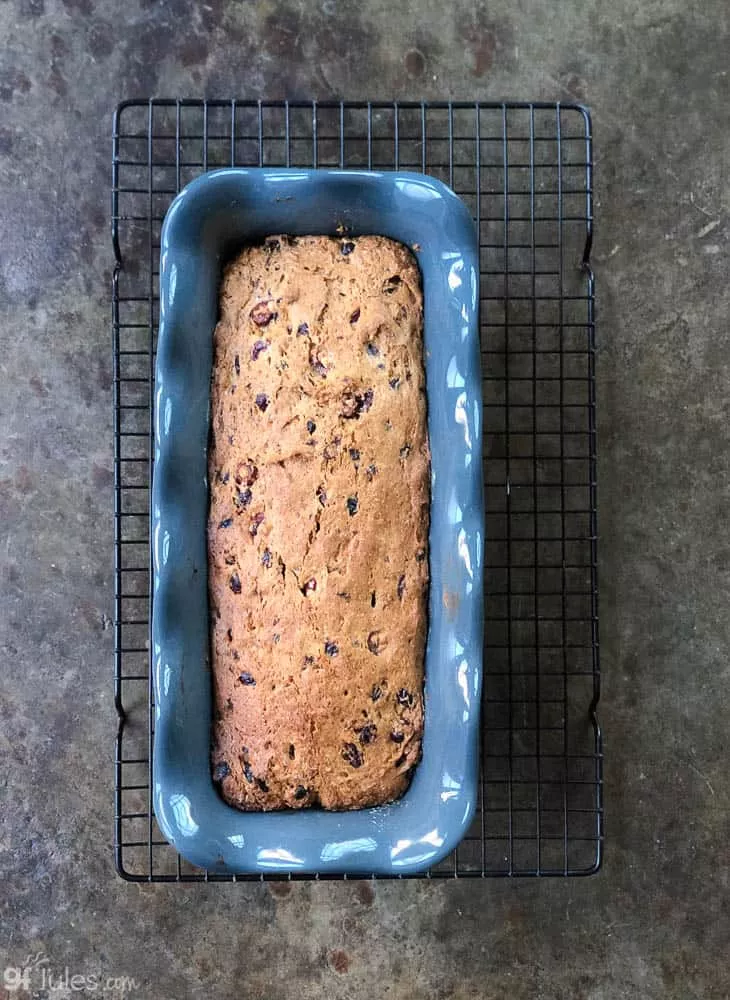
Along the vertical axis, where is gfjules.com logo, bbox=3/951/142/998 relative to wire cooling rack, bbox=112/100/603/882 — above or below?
below

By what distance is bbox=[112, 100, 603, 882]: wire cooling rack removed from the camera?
1974 mm

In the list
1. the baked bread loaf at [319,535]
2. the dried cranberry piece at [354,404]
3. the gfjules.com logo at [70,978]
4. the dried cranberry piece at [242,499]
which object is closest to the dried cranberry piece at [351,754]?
the baked bread loaf at [319,535]

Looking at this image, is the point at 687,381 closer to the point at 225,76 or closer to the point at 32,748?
the point at 225,76

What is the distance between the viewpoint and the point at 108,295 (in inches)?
79.0

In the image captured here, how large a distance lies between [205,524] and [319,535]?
0.76ft

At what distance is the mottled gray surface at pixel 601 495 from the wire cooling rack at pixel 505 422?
69 mm

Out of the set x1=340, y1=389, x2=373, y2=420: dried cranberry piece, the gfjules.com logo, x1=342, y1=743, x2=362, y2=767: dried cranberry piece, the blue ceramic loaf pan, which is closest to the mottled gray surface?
the gfjules.com logo

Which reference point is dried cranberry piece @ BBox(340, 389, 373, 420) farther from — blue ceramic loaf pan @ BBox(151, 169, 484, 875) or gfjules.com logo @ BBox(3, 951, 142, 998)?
gfjules.com logo @ BBox(3, 951, 142, 998)

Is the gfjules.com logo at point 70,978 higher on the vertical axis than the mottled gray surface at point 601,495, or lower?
lower

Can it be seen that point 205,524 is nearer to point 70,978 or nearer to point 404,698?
point 404,698

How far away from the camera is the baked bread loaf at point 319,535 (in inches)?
61.7

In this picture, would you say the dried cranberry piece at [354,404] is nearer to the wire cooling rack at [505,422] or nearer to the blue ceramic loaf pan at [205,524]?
the blue ceramic loaf pan at [205,524]

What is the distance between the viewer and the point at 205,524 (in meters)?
1.62

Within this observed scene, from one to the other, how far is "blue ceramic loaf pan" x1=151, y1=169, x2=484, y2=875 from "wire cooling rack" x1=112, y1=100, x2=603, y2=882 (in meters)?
0.42
